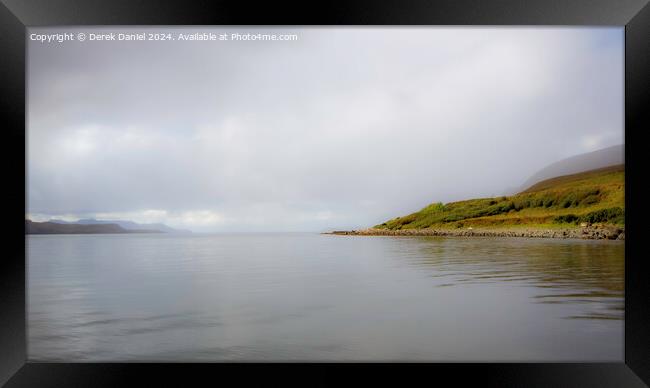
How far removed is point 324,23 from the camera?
10.8 ft

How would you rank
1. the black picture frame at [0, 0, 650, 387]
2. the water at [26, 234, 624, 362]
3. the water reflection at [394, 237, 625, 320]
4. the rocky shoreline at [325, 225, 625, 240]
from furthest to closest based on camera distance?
the rocky shoreline at [325, 225, 625, 240] < the water reflection at [394, 237, 625, 320] < the water at [26, 234, 624, 362] < the black picture frame at [0, 0, 650, 387]

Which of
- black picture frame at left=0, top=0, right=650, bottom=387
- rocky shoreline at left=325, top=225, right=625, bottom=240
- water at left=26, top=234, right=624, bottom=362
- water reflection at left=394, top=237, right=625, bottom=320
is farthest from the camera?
rocky shoreline at left=325, top=225, right=625, bottom=240

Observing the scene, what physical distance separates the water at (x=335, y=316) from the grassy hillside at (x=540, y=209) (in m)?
7.65

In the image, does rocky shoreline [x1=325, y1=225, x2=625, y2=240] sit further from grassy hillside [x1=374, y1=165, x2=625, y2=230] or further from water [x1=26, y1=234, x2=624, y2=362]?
water [x1=26, y1=234, x2=624, y2=362]

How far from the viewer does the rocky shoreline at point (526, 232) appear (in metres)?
12.7

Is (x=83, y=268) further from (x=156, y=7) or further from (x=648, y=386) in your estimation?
(x=648, y=386)

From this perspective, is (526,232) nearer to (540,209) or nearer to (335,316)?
(540,209)

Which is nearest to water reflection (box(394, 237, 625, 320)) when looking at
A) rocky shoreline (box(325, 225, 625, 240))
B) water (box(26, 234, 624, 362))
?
water (box(26, 234, 624, 362))

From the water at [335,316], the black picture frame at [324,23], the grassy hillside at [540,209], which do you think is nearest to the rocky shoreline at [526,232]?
the grassy hillside at [540,209]

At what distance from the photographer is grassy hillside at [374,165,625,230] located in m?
13.4

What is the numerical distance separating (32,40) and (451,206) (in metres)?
18.4

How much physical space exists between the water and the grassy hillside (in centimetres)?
765

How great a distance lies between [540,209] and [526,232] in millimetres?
1223

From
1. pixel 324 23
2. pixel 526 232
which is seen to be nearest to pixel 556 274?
pixel 324 23
